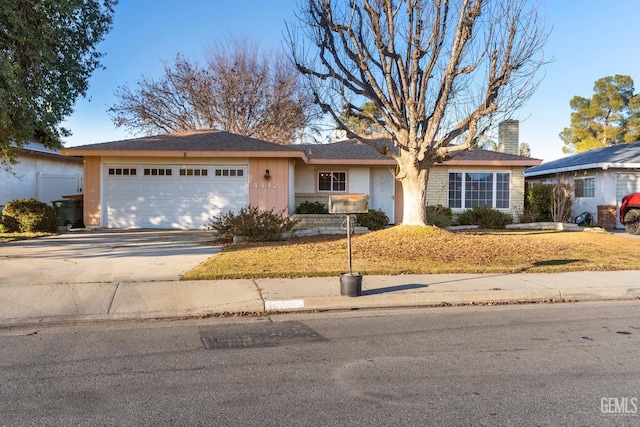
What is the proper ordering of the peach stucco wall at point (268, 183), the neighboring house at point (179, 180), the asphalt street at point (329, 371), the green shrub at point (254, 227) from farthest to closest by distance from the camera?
the peach stucco wall at point (268, 183) → the neighboring house at point (179, 180) → the green shrub at point (254, 227) → the asphalt street at point (329, 371)

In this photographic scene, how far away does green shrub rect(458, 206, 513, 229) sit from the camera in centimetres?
1958

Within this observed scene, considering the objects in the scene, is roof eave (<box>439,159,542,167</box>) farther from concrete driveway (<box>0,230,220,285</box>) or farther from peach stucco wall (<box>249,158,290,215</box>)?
concrete driveway (<box>0,230,220,285</box>)

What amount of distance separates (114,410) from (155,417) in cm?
39

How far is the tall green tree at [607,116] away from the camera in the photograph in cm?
3986

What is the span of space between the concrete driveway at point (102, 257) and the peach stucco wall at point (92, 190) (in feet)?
6.49

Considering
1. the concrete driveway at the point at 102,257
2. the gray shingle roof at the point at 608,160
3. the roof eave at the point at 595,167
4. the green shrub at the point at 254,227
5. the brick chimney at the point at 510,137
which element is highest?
the brick chimney at the point at 510,137

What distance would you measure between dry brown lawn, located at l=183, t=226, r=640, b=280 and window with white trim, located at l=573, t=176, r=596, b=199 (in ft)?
29.9

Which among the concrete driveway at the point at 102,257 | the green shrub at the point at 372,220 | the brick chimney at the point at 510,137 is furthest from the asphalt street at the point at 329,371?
the brick chimney at the point at 510,137

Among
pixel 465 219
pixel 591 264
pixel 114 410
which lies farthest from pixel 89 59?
pixel 465 219

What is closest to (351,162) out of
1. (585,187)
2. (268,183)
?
(268,183)

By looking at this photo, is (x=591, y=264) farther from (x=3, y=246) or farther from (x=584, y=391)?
(x=3, y=246)

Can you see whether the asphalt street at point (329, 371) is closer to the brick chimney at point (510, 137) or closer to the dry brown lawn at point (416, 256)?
the dry brown lawn at point (416, 256)

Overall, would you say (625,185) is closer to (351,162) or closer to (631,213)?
(631,213)

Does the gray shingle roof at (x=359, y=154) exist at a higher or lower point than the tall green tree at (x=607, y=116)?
lower
